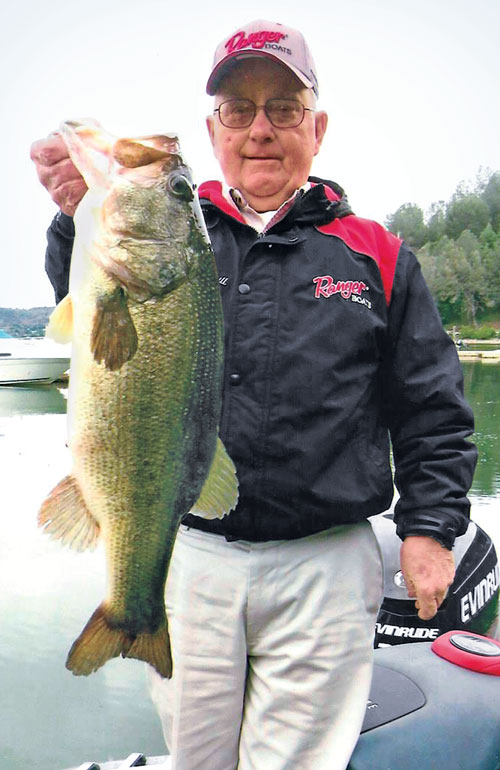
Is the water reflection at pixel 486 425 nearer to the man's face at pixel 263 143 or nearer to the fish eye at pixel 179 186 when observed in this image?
the man's face at pixel 263 143

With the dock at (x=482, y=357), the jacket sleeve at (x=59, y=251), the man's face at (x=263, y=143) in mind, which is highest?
the man's face at (x=263, y=143)

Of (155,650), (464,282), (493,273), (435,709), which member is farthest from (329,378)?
(493,273)

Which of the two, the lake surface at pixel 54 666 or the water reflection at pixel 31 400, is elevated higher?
the lake surface at pixel 54 666

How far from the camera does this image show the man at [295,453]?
2.01m

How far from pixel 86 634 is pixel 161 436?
0.44m

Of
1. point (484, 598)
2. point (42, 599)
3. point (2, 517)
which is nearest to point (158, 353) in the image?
point (484, 598)

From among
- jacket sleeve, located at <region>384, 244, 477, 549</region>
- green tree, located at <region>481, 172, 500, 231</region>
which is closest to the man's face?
jacket sleeve, located at <region>384, 244, 477, 549</region>

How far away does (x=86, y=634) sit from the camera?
4.93 ft

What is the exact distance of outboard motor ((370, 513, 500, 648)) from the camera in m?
3.18

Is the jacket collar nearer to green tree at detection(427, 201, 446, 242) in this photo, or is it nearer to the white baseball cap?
the white baseball cap

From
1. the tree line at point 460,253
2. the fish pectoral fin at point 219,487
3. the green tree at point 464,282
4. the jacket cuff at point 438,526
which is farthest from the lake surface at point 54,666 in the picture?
the green tree at point 464,282

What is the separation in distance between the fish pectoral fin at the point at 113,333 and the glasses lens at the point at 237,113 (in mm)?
861

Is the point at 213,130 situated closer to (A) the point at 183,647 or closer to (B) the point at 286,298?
(B) the point at 286,298

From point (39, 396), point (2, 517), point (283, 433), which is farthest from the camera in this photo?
point (39, 396)
